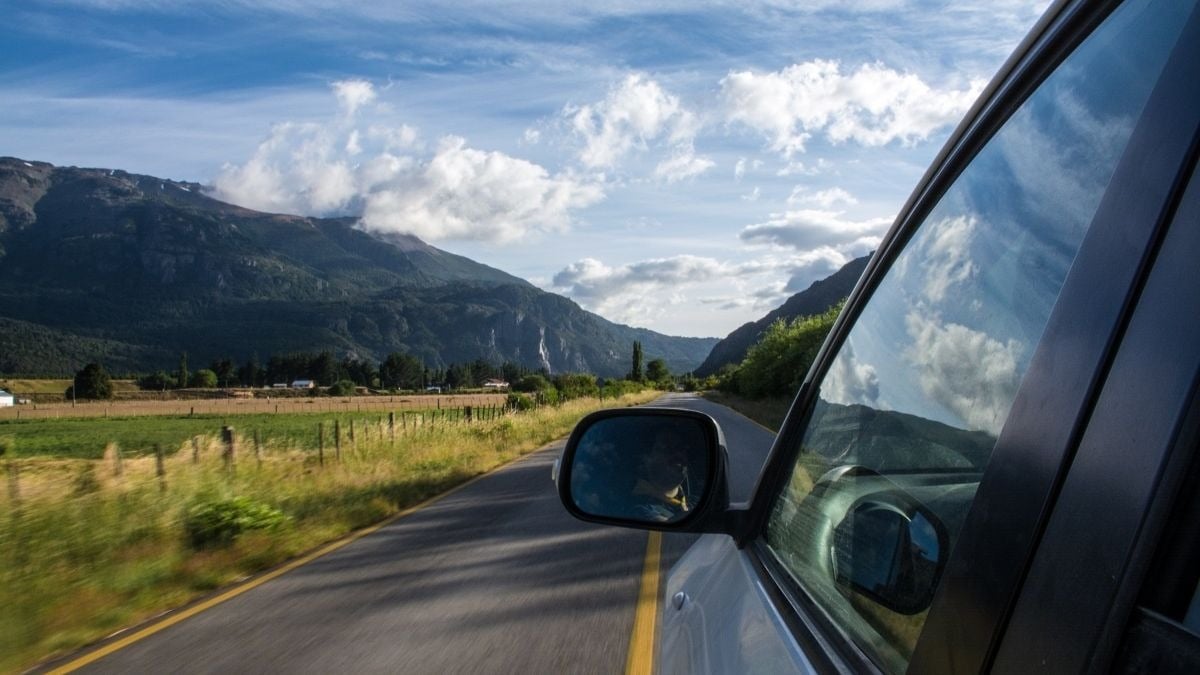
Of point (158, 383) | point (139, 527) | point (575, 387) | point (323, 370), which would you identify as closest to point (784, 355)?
point (575, 387)

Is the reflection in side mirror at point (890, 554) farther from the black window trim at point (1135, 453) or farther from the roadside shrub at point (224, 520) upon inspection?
the roadside shrub at point (224, 520)

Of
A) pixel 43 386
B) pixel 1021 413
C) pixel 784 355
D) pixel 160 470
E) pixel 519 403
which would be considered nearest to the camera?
pixel 1021 413

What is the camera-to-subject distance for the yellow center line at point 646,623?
5035 mm

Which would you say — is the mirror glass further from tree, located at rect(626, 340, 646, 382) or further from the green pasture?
tree, located at rect(626, 340, 646, 382)

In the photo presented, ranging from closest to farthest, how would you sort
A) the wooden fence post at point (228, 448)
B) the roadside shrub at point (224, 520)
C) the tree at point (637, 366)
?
the roadside shrub at point (224, 520) → the wooden fence post at point (228, 448) → the tree at point (637, 366)

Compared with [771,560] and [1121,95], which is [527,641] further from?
[1121,95]

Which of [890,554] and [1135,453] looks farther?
[890,554]

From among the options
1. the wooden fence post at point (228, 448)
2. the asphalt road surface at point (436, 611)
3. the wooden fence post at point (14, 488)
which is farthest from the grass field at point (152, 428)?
the asphalt road surface at point (436, 611)

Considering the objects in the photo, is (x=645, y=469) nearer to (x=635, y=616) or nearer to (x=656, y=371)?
(x=635, y=616)

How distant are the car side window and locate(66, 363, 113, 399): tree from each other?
126373mm

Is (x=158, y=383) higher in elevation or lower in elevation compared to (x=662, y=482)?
lower

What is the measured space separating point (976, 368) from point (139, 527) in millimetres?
9999

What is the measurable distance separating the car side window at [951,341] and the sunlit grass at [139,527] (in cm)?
578

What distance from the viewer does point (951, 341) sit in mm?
1404
